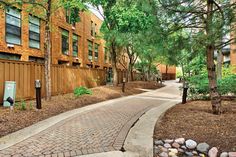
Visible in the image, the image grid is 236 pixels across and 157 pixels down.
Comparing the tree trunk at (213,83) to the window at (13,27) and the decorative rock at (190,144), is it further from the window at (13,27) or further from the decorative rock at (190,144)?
the window at (13,27)

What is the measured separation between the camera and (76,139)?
5.81 m

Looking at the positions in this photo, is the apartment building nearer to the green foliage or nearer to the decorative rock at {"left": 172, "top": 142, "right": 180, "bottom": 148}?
the decorative rock at {"left": 172, "top": 142, "right": 180, "bottom": 148}

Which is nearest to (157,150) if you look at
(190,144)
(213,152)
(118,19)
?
(190,144)

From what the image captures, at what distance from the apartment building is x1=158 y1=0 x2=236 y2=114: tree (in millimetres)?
4627

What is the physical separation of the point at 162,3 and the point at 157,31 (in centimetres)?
84

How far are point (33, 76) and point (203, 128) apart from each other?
8.55 metres

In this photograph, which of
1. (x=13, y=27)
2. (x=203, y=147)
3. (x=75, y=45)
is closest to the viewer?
(x=203, y=147)

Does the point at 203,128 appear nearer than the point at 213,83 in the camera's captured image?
Yes

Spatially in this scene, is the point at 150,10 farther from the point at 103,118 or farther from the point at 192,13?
the point at 103,118

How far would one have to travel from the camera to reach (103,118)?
841cm

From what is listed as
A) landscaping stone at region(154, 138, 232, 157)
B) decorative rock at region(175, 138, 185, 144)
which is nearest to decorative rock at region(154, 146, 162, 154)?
landscaping stone at region(154, 138, 232, 157)

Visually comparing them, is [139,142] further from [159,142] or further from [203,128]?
[203,128]

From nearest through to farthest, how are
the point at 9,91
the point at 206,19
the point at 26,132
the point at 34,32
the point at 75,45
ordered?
the point at 26,132, the point at 206,19, the point at 9,91, the point at 34,32, the point at 75,45

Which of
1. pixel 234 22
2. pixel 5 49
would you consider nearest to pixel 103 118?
pixel 234 22
